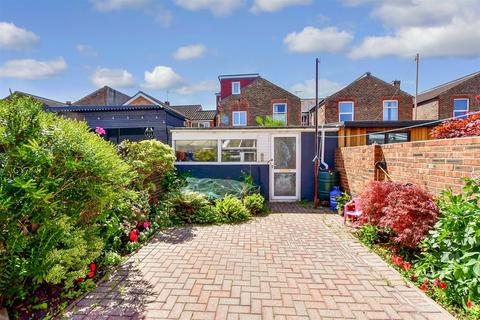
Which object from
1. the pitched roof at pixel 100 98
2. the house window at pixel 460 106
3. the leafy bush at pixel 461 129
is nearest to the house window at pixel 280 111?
the house window at pixel 460 106

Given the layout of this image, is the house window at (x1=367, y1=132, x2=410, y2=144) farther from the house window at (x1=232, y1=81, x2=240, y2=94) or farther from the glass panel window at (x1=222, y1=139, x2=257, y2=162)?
the house window at (x1=232, y1=81, x2=240, y2=94)

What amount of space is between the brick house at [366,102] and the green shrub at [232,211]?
16.2 meters

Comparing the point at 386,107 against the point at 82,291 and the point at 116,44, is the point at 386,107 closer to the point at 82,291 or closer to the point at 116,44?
the point at 116,44

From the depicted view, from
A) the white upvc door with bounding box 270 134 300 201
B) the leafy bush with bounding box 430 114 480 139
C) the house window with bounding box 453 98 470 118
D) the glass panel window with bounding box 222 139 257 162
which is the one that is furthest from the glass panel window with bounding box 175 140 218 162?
the house window with bounding box 453 98 470 118

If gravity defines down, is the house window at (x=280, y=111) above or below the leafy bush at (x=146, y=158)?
above

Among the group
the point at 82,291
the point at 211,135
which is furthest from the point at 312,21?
the point at 82,291

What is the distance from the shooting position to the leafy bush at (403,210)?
10.3 feet

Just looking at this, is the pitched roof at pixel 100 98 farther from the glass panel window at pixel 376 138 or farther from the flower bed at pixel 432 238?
the flower bed at pixel 432 238

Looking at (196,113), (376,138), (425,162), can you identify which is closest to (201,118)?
(196,113)

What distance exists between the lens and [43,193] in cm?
212

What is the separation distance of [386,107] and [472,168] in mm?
20221

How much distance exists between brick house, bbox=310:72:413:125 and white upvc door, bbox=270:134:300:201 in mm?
13441

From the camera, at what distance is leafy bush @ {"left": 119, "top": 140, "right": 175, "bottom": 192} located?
5410mm

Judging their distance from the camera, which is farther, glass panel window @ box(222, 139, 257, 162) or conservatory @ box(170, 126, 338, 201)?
glass panel window @ box(222, 139, 257, 162)
